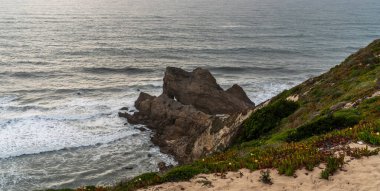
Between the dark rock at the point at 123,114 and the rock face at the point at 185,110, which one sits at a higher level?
the rock face at the point at 185,110

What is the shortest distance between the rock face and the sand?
624 inches

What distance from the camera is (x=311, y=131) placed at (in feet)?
60.6

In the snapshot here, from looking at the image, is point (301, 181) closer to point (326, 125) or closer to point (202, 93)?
point (326, 125)

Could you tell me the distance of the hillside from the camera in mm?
14445

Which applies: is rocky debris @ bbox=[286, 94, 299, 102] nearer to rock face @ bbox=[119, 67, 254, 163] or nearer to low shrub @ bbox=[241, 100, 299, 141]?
low shrub @ bbox=[241, 100, 299, 141]

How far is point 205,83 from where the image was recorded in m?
48.3

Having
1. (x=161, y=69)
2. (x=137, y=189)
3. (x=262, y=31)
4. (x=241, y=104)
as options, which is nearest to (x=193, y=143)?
(x=241, y=104)

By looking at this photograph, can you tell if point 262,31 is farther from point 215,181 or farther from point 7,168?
point 215,181

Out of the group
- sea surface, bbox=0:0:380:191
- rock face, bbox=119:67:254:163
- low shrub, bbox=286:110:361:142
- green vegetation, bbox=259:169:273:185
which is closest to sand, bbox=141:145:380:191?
green vegetation, bbox=259:169:273:185

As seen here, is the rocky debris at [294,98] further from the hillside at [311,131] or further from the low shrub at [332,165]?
the low shrub at [332,165]

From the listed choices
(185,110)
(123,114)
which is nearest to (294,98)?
(185,110)

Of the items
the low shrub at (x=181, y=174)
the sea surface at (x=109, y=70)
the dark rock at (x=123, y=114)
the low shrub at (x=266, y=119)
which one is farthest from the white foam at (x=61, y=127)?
the low shrub at (x=181, y=174)

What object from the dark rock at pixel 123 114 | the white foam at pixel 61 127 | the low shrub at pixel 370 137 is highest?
the low shrub at pixel 370 137

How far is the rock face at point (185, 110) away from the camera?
36344 millimetres
